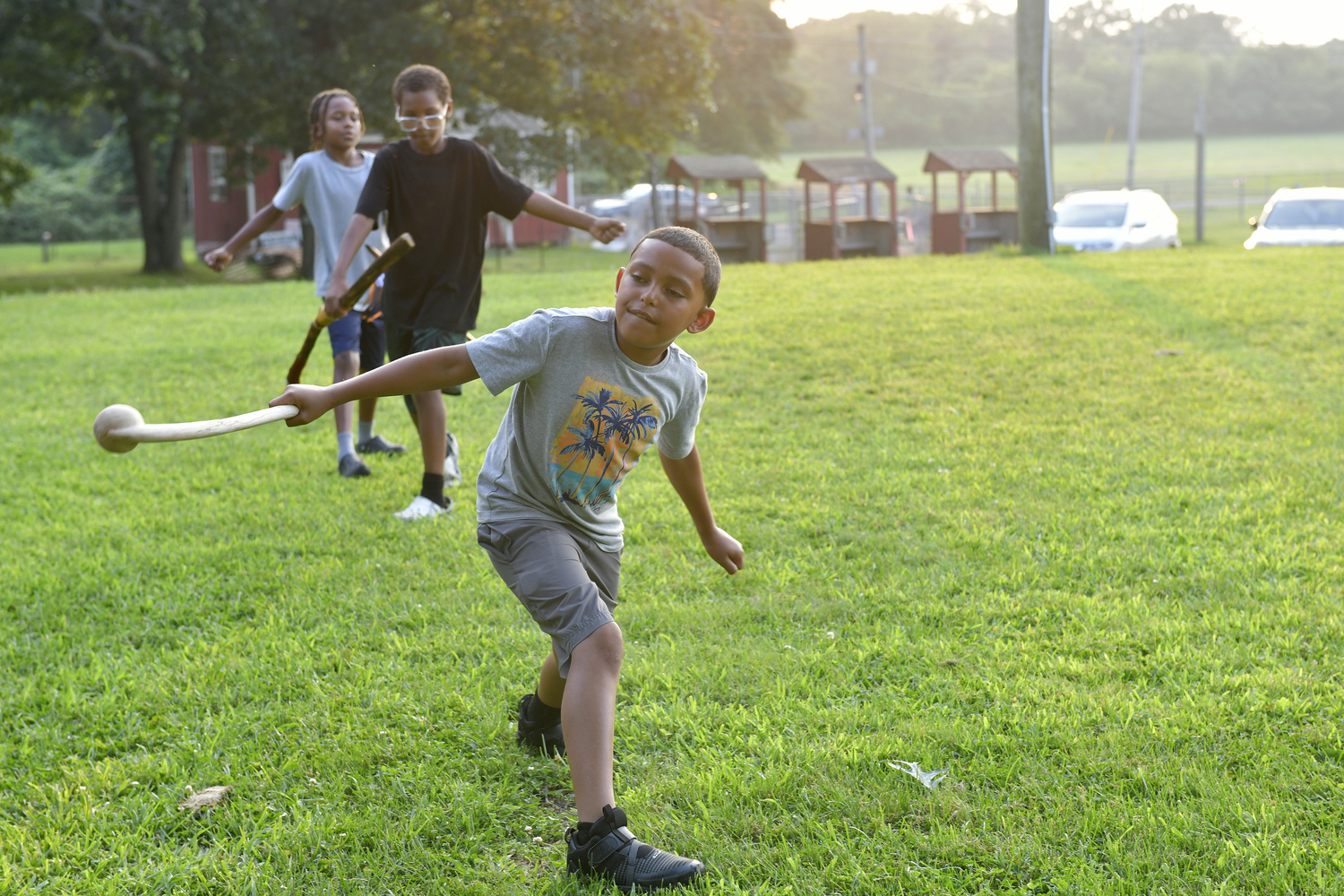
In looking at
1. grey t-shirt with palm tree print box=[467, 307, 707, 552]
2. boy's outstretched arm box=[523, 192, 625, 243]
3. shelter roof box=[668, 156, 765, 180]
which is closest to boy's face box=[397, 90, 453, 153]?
boy's outstretched arm box=[523, 192, 625, 243]

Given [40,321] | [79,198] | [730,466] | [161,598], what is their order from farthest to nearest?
[79,198]
[40,321]
[730,466]
[161,598]

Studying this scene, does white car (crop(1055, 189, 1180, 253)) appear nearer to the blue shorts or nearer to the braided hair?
the blue shorts

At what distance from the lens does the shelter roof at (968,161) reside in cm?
2372

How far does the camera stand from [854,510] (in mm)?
5273

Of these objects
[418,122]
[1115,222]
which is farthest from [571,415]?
[1115,222]

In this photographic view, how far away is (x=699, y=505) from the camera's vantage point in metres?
3.19

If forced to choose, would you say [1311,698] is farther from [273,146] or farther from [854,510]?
[273,146]

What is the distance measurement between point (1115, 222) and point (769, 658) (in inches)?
719

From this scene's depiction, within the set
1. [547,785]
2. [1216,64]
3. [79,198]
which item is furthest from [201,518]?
[1216,64]

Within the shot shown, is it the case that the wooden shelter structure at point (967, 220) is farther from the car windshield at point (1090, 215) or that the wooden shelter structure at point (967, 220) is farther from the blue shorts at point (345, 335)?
the blue shorts at point (345, 335)

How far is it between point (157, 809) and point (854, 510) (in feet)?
10.5

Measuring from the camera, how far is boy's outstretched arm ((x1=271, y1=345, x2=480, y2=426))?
243 centimetres

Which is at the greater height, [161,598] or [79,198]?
[79,198]

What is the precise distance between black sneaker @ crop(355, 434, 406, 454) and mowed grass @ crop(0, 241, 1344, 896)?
21 centimetres
